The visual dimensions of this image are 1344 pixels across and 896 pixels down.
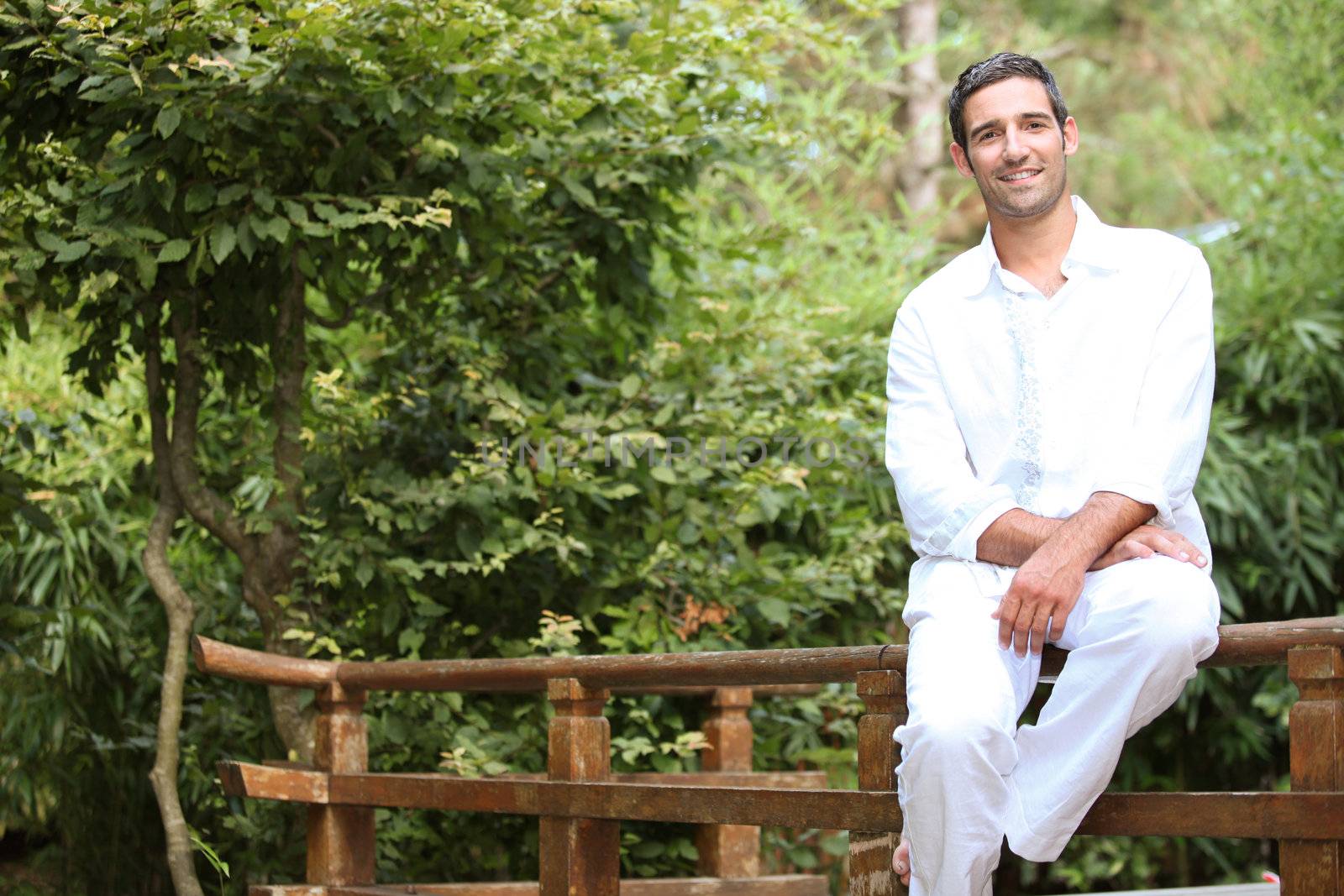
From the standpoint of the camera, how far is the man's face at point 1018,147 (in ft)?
7.68

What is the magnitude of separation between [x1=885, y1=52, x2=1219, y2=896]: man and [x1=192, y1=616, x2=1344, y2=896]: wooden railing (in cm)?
11

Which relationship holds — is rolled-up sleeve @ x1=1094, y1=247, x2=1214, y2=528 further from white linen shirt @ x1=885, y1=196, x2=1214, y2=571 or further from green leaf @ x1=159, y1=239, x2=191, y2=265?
green leaf @ x1=159, y1=239, x2=191, y2=265

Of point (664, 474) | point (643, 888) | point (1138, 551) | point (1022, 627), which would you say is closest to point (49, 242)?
point (664, 474)

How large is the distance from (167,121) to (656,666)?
155 centimetres

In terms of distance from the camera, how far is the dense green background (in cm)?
336

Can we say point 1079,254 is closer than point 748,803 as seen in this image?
Yes

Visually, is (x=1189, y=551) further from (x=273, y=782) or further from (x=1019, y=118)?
(x=273, y=782)

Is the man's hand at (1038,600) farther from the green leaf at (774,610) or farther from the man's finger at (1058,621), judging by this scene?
the green leaf at (774,610)

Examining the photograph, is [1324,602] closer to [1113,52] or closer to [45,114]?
[45,114]

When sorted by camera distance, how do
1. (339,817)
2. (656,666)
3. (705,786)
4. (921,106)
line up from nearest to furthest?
(656,666), (705,786), (339,817), (921,106)

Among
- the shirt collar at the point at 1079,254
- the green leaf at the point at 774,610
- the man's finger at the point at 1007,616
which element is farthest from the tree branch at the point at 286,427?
the man's finger at the point at 1007,616

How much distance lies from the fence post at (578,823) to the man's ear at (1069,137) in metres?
1.34

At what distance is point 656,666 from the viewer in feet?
8.77

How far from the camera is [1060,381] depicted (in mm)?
2287
